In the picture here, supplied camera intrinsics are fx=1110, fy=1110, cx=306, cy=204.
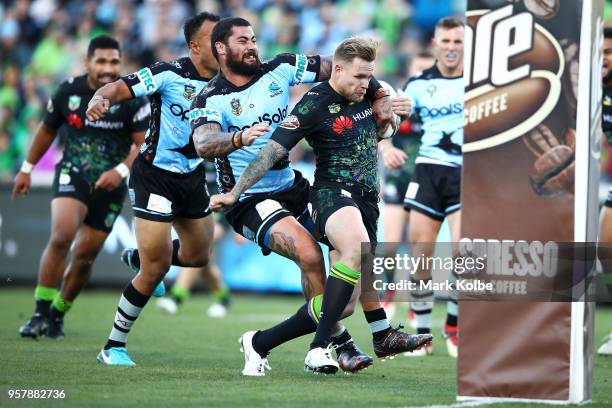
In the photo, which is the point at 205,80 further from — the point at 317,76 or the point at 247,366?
the point at 247,366

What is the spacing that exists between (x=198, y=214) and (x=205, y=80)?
1.15 m

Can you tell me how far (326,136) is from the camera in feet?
26.6

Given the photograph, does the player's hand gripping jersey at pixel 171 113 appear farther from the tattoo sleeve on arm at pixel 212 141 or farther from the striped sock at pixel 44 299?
the striped sock at pixel 44 299

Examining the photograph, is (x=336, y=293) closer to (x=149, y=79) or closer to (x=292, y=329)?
(x=292, y=329)

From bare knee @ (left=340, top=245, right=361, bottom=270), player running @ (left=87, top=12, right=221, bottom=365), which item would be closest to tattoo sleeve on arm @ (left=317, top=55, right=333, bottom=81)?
player running @ (left=87, top=12, right=221, bottom=365)

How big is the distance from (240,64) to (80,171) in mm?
3279

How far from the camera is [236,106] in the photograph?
8281mm

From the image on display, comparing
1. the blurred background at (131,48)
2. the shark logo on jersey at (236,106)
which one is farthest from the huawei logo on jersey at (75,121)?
the blurred background at (131,48)

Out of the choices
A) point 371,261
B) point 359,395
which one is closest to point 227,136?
point 371,261

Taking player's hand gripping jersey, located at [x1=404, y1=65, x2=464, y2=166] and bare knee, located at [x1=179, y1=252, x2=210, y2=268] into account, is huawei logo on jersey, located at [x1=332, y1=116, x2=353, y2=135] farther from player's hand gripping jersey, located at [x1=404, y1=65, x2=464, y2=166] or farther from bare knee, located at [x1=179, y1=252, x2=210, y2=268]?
player's hand gripping jersey, located at [x1=404, y1=65, x2=464, y2=166]

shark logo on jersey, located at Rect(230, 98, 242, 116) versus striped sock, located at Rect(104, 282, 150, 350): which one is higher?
shark logo on jersey, located at Rect(230, 98, 242, 116)

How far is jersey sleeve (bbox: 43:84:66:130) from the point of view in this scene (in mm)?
10977

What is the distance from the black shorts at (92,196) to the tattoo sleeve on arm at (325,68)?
3265mm

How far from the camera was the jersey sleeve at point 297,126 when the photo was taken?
7.86 m
